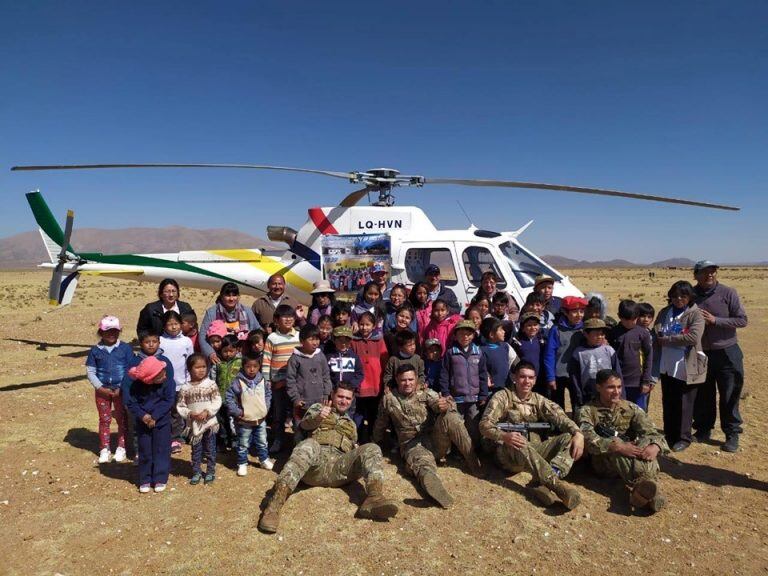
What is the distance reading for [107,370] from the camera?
498cm

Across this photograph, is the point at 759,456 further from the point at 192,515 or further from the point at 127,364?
the point at 127,364

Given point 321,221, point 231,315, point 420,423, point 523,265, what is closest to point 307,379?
point 420,423

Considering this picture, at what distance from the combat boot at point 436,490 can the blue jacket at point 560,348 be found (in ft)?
6.09

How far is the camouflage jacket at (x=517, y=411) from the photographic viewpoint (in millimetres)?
4679

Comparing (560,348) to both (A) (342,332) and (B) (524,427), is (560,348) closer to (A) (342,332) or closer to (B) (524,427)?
(B) (524,427)

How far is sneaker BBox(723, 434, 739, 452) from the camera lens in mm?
5452

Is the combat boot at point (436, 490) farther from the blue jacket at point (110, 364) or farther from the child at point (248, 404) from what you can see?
the blue jacket at point (110, 364)

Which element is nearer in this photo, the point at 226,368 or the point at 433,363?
the point at 226,368

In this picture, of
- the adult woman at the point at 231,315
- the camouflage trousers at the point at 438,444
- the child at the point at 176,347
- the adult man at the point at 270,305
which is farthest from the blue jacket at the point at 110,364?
the camouflage trousers at the point at 438,444

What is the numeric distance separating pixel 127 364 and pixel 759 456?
704 centimetres

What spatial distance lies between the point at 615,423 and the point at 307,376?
3101 mm

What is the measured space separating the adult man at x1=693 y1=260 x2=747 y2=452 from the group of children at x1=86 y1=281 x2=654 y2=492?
2.81ft

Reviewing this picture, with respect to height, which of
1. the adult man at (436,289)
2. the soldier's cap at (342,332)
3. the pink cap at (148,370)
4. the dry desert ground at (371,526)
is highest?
the adult man at (436,289)

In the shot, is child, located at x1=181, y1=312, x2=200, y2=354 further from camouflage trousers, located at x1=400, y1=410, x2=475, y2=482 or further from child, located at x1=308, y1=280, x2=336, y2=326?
camouflage trousers, located at x1=400, y1=410, x2=475, y2=482
